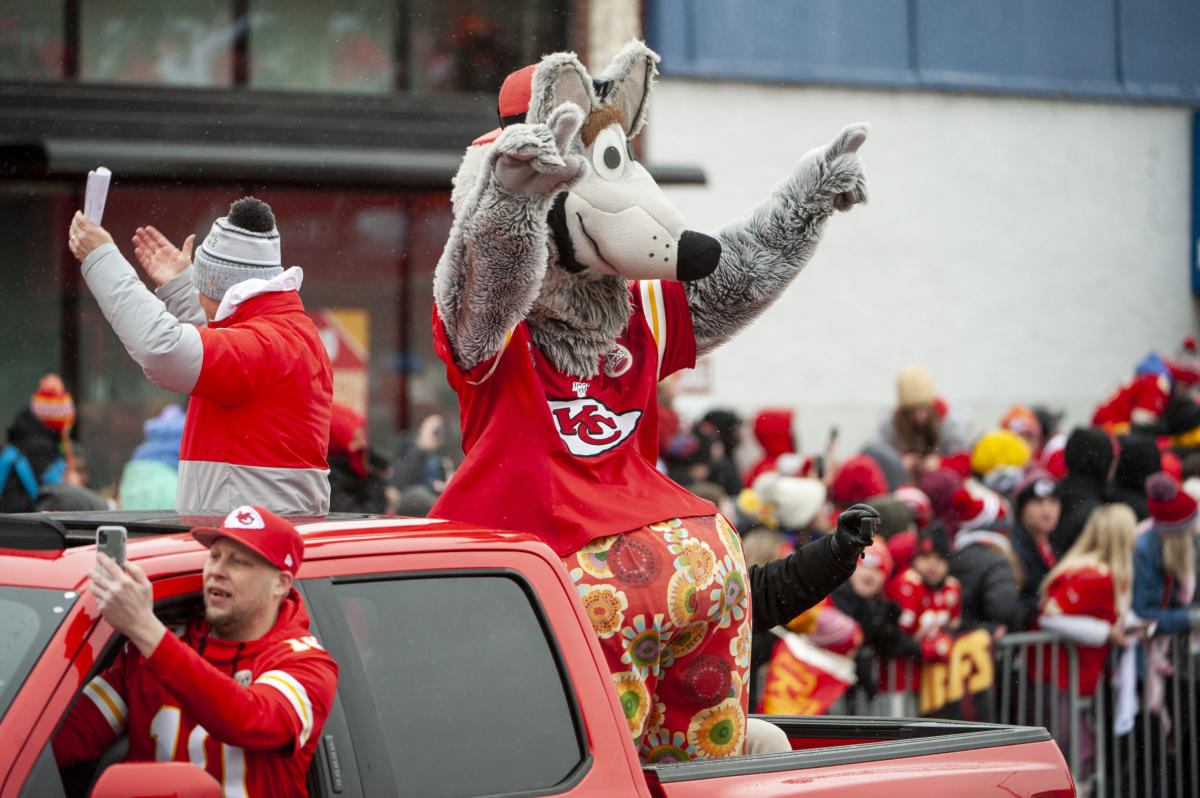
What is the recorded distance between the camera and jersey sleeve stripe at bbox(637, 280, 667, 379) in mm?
4070

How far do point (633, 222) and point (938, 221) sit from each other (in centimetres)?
1304

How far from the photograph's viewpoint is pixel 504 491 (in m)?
3.68

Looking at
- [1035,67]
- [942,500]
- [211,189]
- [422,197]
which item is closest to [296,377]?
[942,500]

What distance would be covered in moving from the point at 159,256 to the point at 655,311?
1.42 m

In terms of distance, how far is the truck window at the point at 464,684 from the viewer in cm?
278

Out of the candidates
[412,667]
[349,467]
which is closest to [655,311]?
[412,667]

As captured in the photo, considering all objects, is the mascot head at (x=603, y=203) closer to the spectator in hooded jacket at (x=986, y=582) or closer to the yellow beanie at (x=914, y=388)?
the spectator in hooded jacket at (x=986, y=582)

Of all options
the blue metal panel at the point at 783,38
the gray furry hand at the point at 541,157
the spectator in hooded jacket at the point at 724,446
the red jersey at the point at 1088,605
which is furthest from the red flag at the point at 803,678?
the blue metal panel at the point at 783,38

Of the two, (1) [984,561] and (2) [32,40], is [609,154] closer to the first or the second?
(1) [984,561]

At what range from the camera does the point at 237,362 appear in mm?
3648

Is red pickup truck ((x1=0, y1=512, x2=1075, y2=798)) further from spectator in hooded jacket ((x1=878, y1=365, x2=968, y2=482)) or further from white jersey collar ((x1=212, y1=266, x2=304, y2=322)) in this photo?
spectator in hooded jacket ((x1=878, y1=365, x2=968, y2=482))

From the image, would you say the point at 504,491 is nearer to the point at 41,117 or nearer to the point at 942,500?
A: the point at 942,500

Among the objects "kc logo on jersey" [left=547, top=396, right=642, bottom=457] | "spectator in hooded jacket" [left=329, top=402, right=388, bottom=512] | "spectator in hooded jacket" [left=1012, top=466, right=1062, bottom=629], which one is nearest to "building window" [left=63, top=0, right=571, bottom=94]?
"spectator in hooded jacket" [left=329, top=402, right=388, bottom=512]

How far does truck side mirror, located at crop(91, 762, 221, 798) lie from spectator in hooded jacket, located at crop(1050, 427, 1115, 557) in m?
6.00
